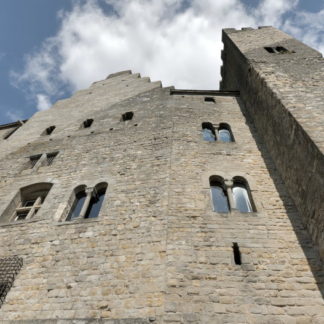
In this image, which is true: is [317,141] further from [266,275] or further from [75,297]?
[75,297]

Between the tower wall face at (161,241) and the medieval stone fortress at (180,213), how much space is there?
0.08ft

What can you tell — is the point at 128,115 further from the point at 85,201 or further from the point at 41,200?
the point at 85,201

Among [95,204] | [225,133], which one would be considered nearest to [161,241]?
[95,204]

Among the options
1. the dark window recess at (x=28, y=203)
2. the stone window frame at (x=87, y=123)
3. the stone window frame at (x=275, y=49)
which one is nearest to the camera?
the dark window recess at (x=28, y=203)

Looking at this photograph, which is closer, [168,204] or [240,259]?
[240,259]

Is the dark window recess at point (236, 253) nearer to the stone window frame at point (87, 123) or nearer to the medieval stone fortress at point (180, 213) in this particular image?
the medieval stone fortress at point (180, 213)

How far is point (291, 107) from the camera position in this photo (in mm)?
6941

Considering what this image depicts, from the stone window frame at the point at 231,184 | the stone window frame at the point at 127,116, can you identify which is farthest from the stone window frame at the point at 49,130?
the stone window frame at the point at 231,184

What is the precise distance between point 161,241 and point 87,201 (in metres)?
2.73

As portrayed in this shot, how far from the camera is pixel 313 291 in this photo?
14.8ft

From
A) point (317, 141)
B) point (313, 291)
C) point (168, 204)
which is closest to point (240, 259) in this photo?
point (313, 291)

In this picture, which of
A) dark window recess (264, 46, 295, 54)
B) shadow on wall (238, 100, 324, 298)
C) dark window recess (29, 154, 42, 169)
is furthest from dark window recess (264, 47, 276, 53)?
dark window recess (29, 154, 42, 169)

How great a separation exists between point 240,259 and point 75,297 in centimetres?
327

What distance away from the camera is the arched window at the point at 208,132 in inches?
372
